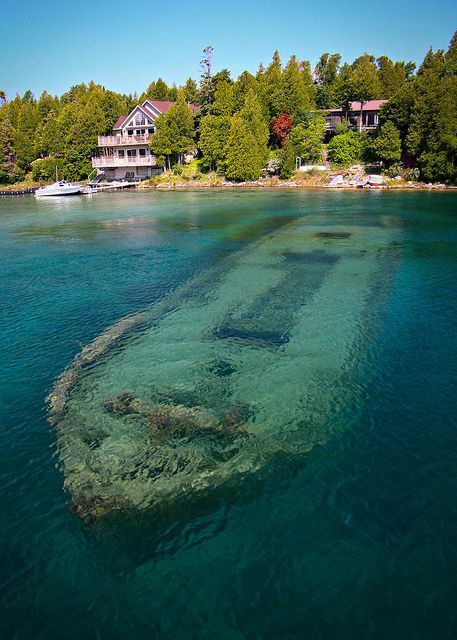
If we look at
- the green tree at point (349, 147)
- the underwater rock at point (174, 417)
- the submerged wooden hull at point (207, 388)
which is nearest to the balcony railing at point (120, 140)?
the green tree at point (349, 147)

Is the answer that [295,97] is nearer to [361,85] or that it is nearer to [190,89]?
[361,85]

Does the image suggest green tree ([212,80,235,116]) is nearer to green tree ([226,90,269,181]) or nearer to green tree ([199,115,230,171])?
green tree ([199,115,230,171])

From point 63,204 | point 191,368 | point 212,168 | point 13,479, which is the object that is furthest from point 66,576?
point 212,168

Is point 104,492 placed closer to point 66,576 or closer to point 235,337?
point 66,576

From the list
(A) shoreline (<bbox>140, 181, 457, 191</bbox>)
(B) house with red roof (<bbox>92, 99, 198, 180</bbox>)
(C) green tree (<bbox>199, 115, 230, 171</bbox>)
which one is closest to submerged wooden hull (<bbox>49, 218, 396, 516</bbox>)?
(A) shoreline (<bbox>140, 181, 457, 191</bbox>)

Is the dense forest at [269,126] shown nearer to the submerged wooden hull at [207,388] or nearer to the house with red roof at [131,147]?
the house with red roof at [131,147]

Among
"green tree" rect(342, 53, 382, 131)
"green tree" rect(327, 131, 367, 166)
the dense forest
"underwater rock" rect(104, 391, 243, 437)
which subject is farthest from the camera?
"green tree" rect(342, 53, 382, 131)
